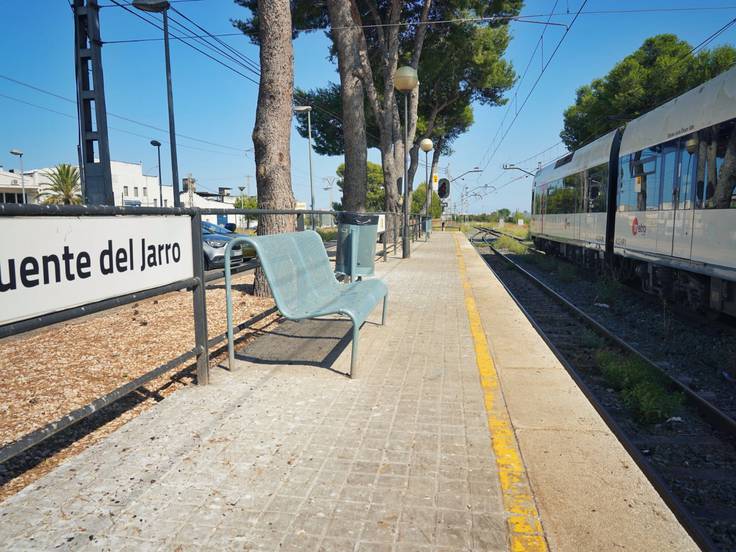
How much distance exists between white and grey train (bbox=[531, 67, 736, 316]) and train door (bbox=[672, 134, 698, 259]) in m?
0.01

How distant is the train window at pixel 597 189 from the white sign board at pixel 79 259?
32.8 ft

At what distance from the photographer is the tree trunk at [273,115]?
7316 mm

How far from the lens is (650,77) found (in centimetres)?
3002

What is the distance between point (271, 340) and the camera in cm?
512

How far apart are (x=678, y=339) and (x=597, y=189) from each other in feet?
19.0

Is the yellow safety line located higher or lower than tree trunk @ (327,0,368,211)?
lower

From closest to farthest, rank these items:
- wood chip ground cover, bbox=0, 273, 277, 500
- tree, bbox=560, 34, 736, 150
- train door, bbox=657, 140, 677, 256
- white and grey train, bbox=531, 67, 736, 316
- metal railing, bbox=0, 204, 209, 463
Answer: metal railing, bbox=0, 204, 209, 463
wood chip ground cover, bbox=0, 273, 277, 500
white and grey train, bbox=531, 67, 736, 316
train door, bbox=657, 140, 677, 256
tree, bbox=560, 34, 736, 150

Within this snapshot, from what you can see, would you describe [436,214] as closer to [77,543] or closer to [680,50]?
[680,50]

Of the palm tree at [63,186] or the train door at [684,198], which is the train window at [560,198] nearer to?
the train door at [684,198]

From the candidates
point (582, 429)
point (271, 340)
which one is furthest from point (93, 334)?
point (582, 429)

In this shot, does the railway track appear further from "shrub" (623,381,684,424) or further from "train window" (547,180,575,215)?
"train window" (547,180,575,215)

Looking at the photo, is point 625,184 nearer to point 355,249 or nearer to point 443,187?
point 355,249

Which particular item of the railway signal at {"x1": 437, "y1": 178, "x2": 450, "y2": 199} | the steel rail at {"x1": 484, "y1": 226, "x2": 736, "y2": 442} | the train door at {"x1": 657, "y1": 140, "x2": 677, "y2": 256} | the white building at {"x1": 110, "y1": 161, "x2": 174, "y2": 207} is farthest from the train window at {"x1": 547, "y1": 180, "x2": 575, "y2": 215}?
the white building at {"x1": 110, "y1": 161, "x2": 174, "y2": 207}

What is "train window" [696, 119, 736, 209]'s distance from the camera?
5910mm
